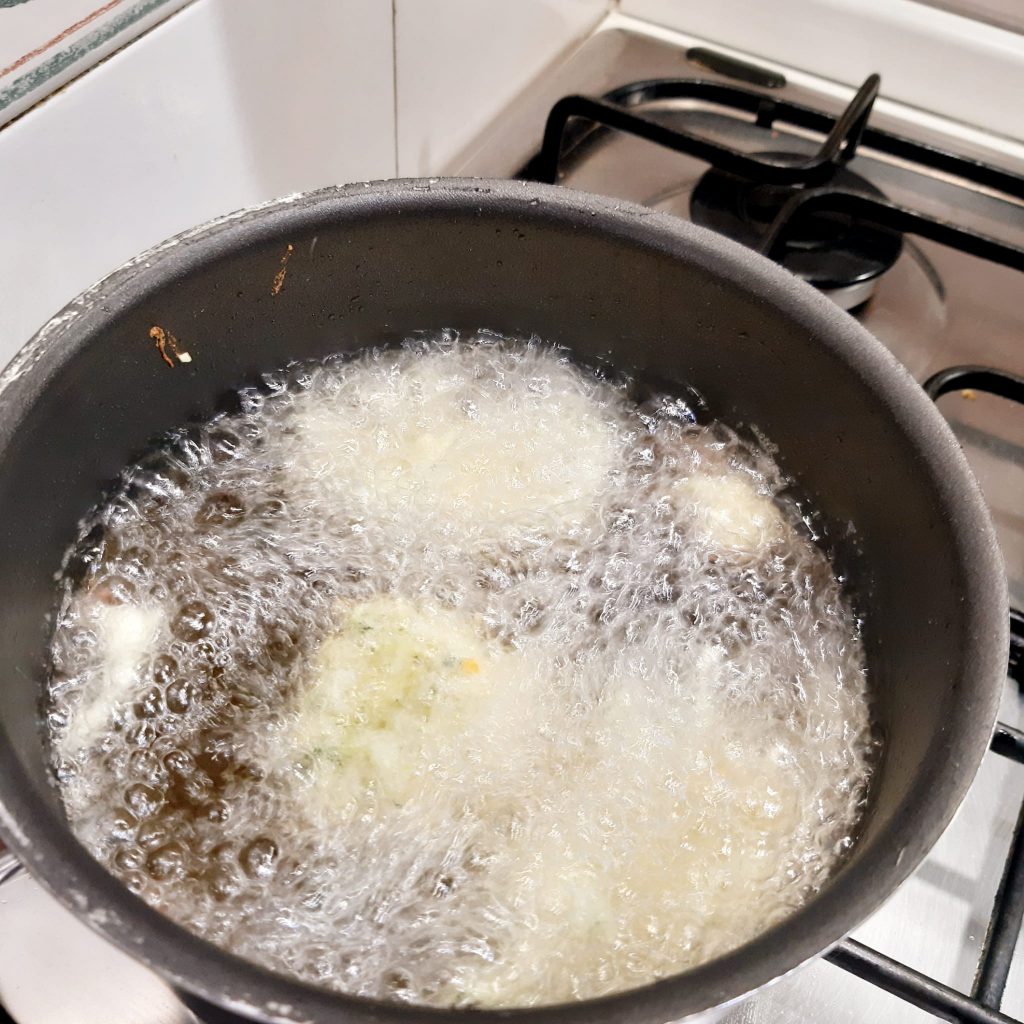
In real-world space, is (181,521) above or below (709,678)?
below

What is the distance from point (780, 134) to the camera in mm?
1230

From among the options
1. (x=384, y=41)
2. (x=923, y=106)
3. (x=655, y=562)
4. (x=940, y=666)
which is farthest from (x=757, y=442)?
(x=923, y=106)

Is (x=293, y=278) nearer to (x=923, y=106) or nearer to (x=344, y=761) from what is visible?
(x=344, y=761)

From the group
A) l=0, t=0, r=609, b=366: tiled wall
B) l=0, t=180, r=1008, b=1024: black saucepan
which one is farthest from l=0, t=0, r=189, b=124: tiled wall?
l=0, t=180, r=1008, b=1024: black saucepan

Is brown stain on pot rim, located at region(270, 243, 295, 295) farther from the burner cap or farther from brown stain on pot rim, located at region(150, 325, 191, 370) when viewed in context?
the burner cap

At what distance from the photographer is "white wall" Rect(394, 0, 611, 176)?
3.34 feet

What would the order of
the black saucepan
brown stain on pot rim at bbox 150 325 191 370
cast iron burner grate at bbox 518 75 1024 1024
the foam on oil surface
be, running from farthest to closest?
cast iron burner grate at bbox 518 75 1024 1024, brown stain on pot rim at bbox 150 325 191 370, the foam on oil surface, the black saucepan

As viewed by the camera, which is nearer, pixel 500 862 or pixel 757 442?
pixel 500 862

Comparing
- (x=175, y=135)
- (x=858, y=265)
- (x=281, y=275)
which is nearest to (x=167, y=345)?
(x=281, y=275)

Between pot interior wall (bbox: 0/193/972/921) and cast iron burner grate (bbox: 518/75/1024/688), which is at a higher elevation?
cast iron burner grate (bbox: 518/75/1024/688)

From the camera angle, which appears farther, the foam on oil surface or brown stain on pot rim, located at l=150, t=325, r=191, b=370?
brown stain on pot rim, located at l=150, t=325, r=191, b=370

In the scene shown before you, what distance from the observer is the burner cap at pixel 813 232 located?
1.00m

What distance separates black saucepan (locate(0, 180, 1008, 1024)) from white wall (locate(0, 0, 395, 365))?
0.13 metres

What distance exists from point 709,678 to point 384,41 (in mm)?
677
